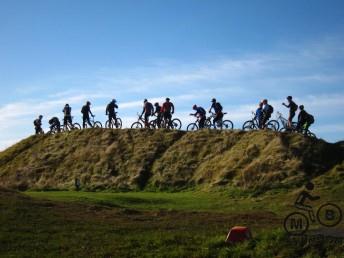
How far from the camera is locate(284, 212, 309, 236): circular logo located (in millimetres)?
13992

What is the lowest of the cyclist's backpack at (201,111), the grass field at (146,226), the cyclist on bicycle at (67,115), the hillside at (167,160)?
the grass field at (146,226)

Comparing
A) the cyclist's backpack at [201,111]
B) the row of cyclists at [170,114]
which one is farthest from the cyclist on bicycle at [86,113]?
the cyclist's backpack at [201,111]

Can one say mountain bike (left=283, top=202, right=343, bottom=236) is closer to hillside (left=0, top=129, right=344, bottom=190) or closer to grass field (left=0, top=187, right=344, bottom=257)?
grass field (left=0, top=187, right=344, bottom=257)

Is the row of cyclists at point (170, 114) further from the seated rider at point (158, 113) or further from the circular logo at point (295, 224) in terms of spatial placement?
the circular logo at point (295, 224)

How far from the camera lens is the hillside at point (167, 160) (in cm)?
3269

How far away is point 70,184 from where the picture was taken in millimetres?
39062

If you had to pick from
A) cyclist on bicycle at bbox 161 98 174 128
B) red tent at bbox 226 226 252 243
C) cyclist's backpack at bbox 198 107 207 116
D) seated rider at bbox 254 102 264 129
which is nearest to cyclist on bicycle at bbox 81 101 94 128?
cyclist on bicycle at bbox 161 98 174 128

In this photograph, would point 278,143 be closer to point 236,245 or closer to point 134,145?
point 134,145

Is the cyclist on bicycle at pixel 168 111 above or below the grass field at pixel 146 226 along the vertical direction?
above

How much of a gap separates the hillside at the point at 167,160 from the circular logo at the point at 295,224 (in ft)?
53.3

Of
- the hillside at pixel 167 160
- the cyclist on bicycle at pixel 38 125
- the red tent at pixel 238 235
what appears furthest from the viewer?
the cyclist on bicycle at pixel 38 125

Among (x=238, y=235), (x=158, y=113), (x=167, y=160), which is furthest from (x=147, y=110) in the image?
(x=238, y=235)

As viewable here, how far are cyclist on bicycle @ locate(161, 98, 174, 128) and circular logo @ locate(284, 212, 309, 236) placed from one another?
25.4m

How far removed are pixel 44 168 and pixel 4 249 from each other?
27459 millimetres
